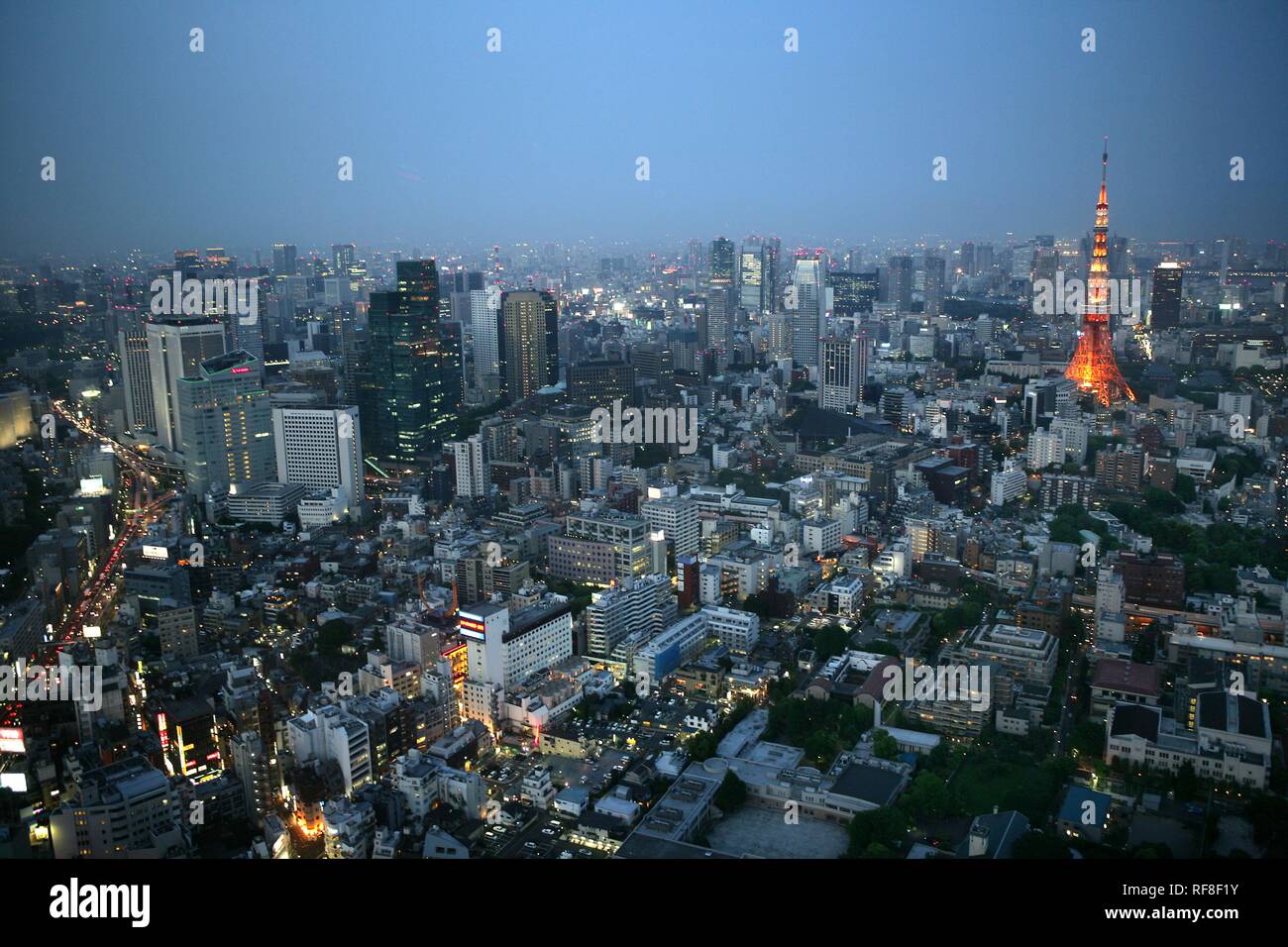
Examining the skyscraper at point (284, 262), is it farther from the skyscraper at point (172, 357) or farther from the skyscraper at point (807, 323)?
the skyscraper at point (807, 323)

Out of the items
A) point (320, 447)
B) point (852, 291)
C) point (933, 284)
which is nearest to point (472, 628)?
point (320, 447)

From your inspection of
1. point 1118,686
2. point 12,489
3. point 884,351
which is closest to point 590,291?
point 884,351

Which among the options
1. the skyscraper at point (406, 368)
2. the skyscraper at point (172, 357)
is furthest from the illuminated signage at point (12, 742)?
the skyscraper at point (406, 368)

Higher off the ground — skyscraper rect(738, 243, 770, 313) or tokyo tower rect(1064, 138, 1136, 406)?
skyscraper rect(738, 243, 770, 313)

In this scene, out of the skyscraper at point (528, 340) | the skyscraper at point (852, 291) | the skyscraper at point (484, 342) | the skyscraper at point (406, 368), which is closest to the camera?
the skyscraper at point (406, 368)

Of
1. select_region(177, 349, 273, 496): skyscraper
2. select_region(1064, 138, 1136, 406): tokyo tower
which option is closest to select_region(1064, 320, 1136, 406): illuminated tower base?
select_region(1064, 138, 1136, 406): tokyo tower

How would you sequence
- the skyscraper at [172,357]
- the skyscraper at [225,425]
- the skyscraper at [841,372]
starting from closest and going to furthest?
the skyscraper at [225,425] → the skyscraper at [172,357] → the skyscraper at [841,372]

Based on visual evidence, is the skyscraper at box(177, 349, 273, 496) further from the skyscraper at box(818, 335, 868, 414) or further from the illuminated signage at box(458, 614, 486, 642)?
the skyscraper at box(818, 335, 868, 414)
